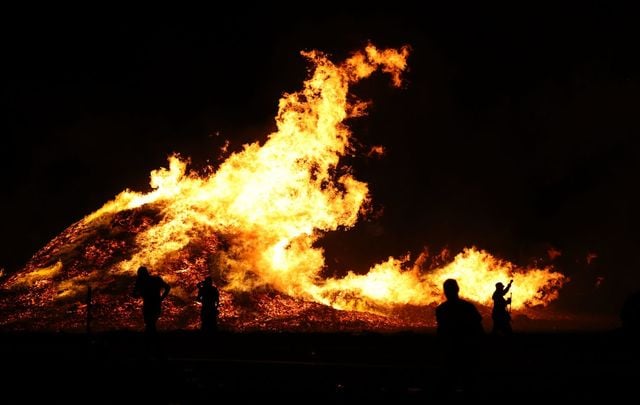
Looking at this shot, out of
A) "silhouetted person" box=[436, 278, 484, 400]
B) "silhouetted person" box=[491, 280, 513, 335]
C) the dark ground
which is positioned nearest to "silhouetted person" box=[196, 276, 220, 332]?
the dark ground

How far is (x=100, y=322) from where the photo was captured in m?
26.2

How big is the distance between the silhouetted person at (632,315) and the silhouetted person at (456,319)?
17.7 ft

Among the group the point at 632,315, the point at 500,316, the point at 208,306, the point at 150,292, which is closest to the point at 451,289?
the point at 632,315

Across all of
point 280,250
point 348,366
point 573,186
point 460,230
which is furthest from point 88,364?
point 573,186

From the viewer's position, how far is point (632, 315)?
12.3 metres

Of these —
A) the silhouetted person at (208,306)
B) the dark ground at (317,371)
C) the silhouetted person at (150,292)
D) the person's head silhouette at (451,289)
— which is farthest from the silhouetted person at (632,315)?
the silhouetted person at (208,306)

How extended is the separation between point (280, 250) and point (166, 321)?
237 inches

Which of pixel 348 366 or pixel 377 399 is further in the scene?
pixel 348 366

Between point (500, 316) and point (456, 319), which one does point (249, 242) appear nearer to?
point (500, 316)

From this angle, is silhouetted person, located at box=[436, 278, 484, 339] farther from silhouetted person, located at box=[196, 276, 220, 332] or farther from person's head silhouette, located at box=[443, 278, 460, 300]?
silhouetted person, located at box=[196, 276, 220, 332]

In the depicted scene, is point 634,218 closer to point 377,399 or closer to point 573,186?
point 573,186

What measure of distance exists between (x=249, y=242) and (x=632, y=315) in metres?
19.6

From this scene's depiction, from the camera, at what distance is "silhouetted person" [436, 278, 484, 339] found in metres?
8.20

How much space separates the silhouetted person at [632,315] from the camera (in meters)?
12.2
